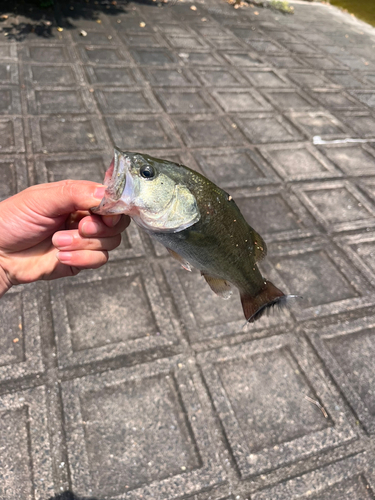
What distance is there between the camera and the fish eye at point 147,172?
173cm

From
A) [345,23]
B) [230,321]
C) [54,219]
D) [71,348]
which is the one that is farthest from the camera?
[345,23]

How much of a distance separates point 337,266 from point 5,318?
348 cm

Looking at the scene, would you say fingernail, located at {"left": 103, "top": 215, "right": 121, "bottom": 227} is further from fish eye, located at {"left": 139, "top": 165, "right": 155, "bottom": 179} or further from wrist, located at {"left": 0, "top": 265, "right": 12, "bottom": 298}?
wrist, located at {"left": 0, "top": 265, "right": 12, "bottom": 298}

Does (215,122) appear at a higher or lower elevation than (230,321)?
higher

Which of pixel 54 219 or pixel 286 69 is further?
pixel 286 69

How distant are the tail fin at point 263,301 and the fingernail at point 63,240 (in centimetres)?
108

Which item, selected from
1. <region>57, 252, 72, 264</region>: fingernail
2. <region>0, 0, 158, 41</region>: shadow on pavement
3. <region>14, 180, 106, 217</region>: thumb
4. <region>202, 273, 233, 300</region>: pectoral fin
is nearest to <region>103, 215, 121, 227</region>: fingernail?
<region>14, 180, 106, 217</region>: thumb

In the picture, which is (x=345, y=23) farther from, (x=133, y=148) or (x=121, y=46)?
(x=133, y=148)

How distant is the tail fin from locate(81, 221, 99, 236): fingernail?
3.05 ft

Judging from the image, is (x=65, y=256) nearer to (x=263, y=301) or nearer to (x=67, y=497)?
(x=263, y=301)

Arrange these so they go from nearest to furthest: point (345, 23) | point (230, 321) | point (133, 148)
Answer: point (230, 321), point (133, 148), point (345, 23)

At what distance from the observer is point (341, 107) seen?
23.2 feet

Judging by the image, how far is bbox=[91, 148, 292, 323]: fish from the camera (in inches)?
67.3

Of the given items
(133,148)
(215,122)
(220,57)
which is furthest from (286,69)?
(133,148)
